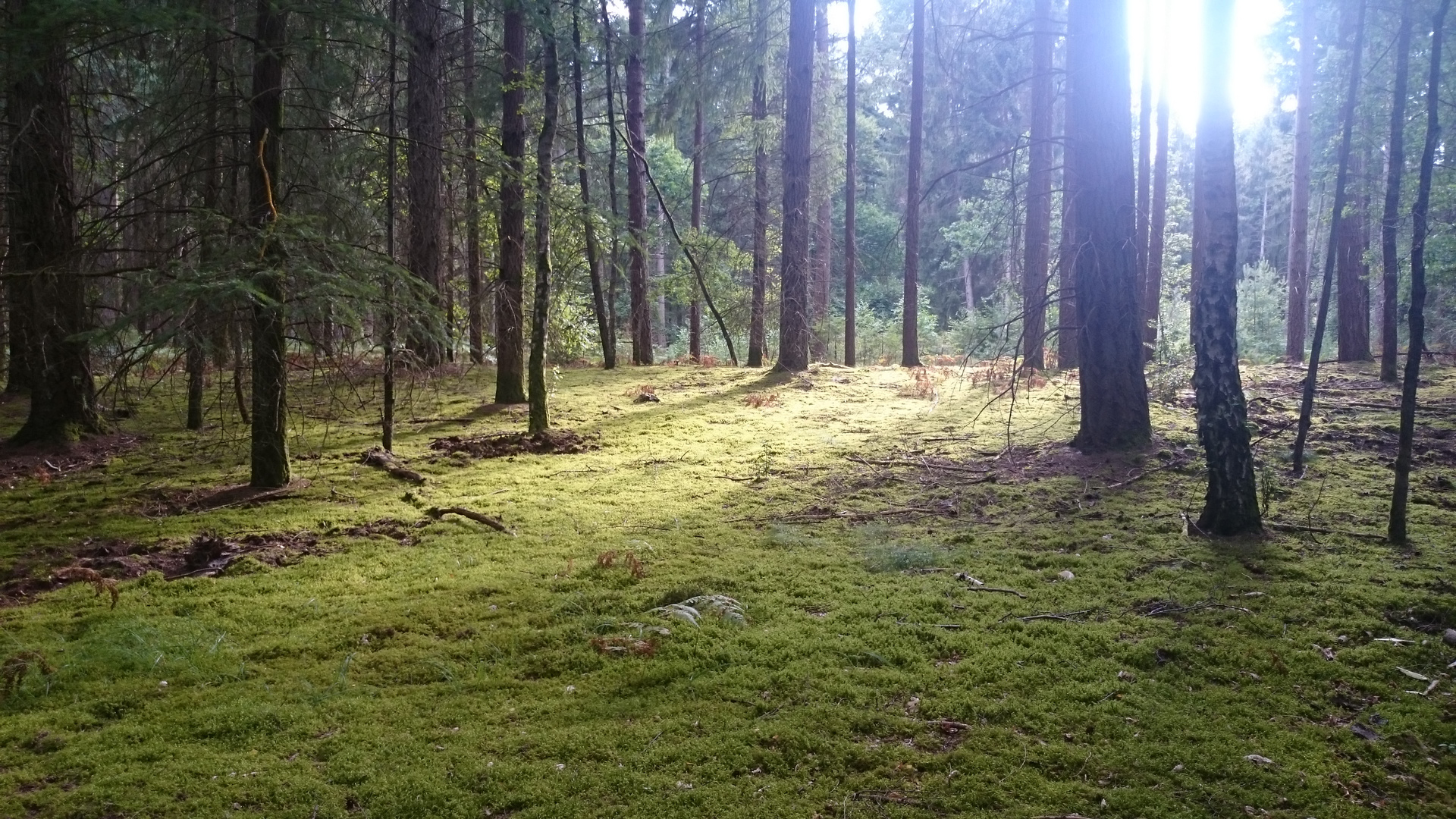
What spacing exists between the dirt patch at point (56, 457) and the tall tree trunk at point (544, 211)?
4.10 metres

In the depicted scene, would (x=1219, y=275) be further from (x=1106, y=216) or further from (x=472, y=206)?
(x=472, y=206)

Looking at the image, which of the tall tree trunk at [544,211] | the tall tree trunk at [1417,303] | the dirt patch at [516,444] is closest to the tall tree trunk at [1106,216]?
the tall tree trunk at [1417,303]

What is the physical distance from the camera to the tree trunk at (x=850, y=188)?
→ 17.0 meters

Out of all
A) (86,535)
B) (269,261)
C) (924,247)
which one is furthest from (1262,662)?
(924,247)

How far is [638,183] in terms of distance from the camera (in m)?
16.9

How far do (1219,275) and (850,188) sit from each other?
14.0 m

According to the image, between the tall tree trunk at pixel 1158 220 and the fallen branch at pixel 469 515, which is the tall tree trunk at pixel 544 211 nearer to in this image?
the fallen branch at pixel 469 515

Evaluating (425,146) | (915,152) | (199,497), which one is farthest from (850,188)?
(199,497)

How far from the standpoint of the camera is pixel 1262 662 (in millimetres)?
3691

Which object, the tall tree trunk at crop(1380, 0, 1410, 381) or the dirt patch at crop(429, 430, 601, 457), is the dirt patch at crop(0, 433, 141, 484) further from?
the tall tree trunk at crop(1380, 0, 1410, 381)

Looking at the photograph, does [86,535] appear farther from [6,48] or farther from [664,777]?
[664,777]

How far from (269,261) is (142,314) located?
821mm

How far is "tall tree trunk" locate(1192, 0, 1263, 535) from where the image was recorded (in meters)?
4.93

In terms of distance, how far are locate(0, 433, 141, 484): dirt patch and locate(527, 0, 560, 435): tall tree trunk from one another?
4.10 m
